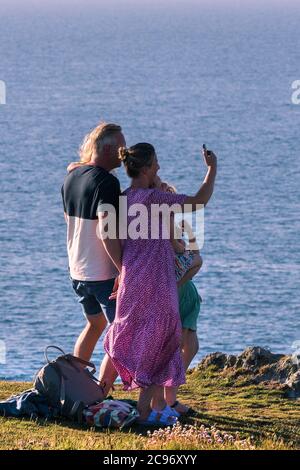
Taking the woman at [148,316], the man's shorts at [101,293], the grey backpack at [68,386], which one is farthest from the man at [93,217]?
the grey backpack at [68,386]

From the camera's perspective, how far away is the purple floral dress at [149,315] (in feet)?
29.8

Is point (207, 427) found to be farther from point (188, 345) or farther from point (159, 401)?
point (188, 345)

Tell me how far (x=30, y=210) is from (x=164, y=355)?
209ft

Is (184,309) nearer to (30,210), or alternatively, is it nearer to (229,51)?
(30,210)

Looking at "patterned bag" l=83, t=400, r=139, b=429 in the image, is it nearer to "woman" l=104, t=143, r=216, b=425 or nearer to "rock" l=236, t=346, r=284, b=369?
"woman" l=104, t=143, r=216, b=425

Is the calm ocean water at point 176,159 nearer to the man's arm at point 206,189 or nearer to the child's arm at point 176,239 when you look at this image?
the child's arm at point 176,239

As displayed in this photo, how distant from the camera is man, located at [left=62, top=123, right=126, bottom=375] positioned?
9.15 m

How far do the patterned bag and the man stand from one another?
0.46 metres

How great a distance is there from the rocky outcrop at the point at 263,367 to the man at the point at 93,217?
1839 mm

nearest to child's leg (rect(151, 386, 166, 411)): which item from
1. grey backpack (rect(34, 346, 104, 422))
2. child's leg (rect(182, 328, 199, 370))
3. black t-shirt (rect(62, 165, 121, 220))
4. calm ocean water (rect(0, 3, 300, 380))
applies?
grey backpack (rect(34, 346, 104, 422))

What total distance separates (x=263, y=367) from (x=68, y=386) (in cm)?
249

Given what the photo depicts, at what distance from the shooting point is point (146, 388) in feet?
29.9

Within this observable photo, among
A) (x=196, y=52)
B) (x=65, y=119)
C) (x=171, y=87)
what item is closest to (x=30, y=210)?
(x=65, y=119)
